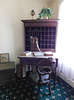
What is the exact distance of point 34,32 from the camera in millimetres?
2348

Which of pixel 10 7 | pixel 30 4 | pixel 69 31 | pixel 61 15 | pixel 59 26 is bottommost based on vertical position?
pixel 69 31

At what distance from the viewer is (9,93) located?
1710 mm

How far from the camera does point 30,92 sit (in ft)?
5.74

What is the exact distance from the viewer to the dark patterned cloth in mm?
1596

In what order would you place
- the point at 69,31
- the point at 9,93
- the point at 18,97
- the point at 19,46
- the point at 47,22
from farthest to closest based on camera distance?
the point at 19,46
the point at 47,22
the point at 69,31
the point at 9,93
the point at 18,97

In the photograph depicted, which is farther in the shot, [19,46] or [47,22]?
[19,46]

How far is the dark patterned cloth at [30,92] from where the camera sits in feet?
5.24

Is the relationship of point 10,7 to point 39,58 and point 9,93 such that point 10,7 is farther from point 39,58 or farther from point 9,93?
point 9,93

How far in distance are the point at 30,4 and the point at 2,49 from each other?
5.54 feet

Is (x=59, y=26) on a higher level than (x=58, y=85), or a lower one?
higher

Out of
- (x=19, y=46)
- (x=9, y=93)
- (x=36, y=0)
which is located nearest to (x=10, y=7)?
(x=36, y=0)

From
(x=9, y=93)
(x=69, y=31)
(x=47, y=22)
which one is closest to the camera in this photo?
(x=9, y=93)

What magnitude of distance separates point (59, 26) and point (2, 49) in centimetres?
188

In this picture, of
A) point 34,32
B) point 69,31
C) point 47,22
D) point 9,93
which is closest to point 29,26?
point 34,32
